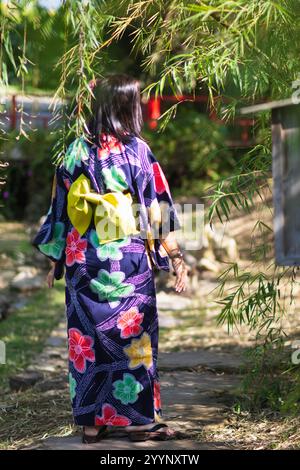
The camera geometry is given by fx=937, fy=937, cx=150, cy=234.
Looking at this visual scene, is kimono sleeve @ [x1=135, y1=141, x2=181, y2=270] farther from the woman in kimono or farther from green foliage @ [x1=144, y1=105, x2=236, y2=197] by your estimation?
green foliage @ [x1=144, y1=105, x2=236, y2=197]

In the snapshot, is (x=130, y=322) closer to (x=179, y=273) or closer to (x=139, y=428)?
(x=179, y=273)

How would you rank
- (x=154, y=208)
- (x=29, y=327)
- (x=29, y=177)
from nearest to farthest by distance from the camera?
1. (x=154, y=208)
2. (x=29, y=327)
3. (x=29, y=177)

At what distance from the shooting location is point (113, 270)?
13.0ft

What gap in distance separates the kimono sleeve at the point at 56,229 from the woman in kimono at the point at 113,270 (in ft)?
0.18

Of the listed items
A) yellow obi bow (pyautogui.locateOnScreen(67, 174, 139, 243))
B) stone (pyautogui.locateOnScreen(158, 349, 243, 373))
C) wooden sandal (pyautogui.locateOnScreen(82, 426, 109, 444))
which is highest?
yellow obi bow (pyautogui.locateOnScreen(67, 174, 139, 243))

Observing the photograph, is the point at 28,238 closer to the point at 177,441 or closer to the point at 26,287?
the point at 26,287

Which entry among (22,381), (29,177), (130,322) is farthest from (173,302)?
(29,177)

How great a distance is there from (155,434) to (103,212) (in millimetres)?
982

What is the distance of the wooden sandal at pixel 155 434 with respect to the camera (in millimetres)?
4012

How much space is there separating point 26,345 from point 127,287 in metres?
2.95

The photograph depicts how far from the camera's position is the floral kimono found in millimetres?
3988

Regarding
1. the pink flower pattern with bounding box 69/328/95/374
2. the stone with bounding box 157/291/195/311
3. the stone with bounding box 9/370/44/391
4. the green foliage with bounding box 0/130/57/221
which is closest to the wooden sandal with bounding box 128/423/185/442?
the pink flower pattern with bounding box 69/328/95/374

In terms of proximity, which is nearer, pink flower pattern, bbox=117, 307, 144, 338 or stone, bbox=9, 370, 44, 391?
pink flower pattern, bbox=117, 307, 144, 338
